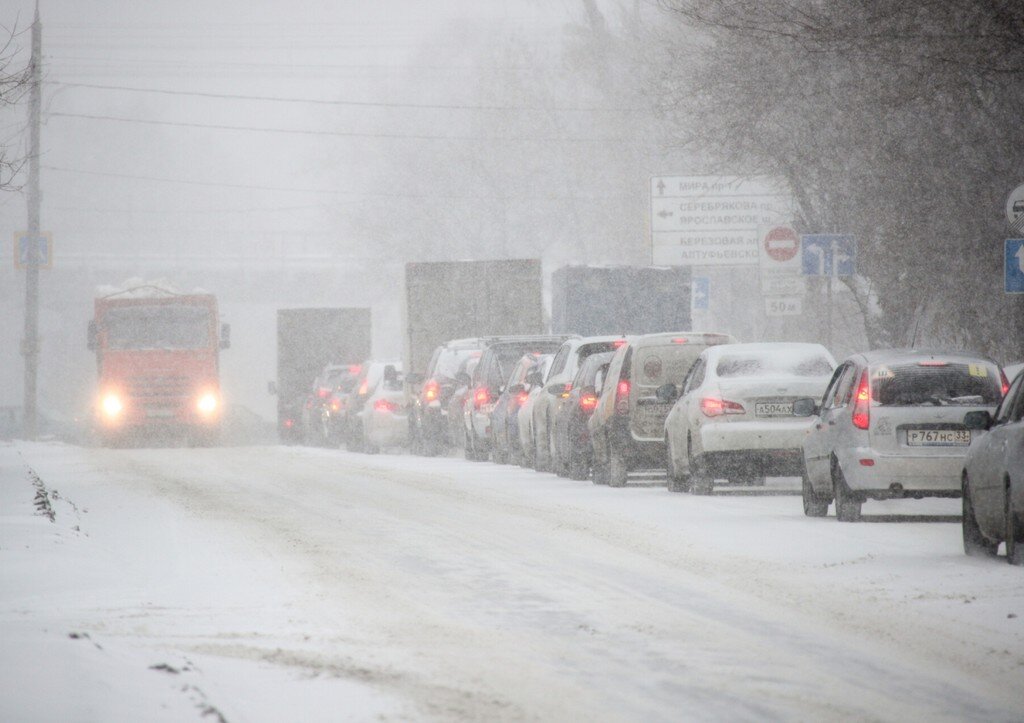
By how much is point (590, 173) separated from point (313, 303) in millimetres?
A: 33761

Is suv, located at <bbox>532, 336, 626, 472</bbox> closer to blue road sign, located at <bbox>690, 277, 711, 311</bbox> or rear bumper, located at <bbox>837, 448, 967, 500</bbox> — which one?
rear bumper, located at <bbox>837, 448, 967, 500</bbox>

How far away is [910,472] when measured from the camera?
16.8 metres

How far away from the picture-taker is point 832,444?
57.5 ft

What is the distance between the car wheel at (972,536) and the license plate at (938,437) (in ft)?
8.05

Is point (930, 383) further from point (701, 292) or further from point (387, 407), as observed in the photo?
point (701, 292)

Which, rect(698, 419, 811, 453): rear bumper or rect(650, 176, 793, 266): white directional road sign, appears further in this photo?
rect(650, 176, 793, 266): white directional road sign

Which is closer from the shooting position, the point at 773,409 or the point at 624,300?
the point at 773,409

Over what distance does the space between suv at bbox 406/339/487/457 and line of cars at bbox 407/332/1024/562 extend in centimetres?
444

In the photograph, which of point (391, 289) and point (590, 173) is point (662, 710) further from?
point (391, 289)

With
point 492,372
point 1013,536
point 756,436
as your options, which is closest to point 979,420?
point 1013,536

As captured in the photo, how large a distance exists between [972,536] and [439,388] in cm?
2310

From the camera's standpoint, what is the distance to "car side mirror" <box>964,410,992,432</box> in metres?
14.2

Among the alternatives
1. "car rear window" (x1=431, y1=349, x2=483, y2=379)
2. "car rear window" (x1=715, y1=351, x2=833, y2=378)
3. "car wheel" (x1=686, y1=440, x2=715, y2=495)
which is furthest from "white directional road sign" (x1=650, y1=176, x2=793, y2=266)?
"car rear window" (x1=715, y1=351, x2=833, y2=378)

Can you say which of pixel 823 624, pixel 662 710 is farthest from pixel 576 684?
pixel 823 624
